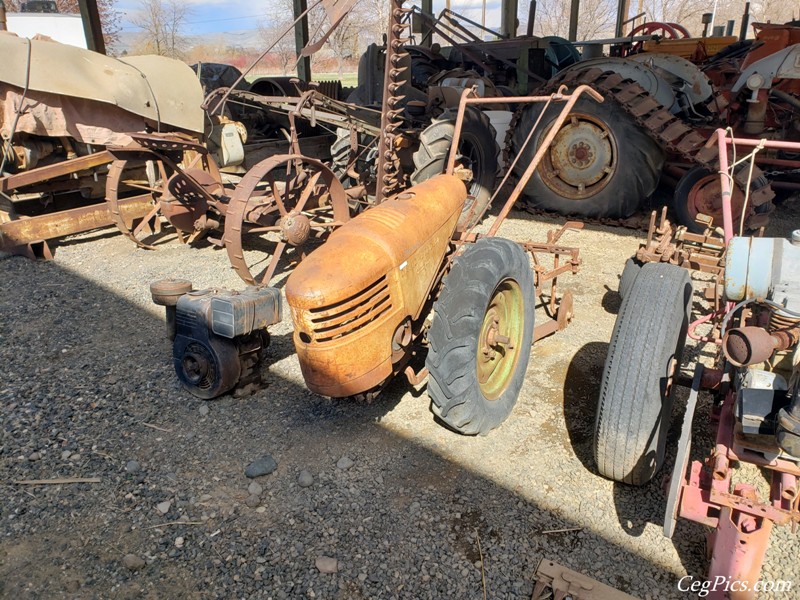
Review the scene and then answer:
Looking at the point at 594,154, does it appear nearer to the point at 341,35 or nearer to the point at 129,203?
the point at 129,203

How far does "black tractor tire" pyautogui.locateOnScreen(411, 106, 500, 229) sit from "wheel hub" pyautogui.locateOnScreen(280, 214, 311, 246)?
136cm

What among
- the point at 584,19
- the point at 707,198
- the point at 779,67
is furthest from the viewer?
the point at 584,19

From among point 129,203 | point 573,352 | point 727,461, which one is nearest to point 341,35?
point 129,203

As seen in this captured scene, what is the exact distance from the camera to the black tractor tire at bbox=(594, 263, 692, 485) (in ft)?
7.20

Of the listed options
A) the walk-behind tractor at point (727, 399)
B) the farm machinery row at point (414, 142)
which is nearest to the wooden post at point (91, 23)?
the farm machinery row at point (414, 142)

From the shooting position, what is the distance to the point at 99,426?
9.96ft

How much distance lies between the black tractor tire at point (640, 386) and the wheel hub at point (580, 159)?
3842 mm

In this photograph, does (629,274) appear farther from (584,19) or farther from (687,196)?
(584,19)

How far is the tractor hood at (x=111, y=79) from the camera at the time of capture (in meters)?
5.29

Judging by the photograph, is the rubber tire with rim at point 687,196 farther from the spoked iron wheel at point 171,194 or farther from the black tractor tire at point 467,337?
the spoked iron wheel at point 171,194

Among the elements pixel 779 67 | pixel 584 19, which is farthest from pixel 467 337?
pixel 584 19

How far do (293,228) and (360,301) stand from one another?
2.23m

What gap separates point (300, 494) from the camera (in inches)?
100

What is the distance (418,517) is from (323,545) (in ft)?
1.30
